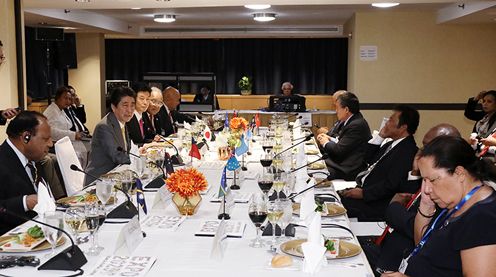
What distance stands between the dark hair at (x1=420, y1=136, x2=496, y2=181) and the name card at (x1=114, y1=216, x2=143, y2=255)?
1.17 m

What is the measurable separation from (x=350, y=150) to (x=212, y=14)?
506 cm

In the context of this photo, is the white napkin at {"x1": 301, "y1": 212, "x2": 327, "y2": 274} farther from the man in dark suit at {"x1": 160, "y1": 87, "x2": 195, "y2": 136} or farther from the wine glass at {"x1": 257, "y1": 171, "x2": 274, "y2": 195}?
the man in dark suit at {"x1": 160, "y1": 87, "x2": 195, "y2": 136}

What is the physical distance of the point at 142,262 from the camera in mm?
2309

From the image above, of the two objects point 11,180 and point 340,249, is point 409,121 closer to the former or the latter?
point 340,249

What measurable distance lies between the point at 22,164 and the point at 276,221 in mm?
1546

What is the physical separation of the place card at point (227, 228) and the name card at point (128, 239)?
300 mm

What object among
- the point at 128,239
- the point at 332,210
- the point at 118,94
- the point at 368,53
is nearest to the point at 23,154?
the point at 128,239

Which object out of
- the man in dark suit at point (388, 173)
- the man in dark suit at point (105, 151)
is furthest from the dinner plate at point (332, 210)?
the man in dark suit at point (105, 151)

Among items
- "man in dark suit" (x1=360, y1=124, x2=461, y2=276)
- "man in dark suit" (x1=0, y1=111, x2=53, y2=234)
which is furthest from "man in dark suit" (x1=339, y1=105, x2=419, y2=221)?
"man in dark suit" (x1=0, y1=111, x2=53, y2=234)

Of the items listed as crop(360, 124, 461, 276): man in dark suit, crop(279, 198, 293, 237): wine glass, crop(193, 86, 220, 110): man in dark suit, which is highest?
crop(193, 86, 220, 110): man in dark suit

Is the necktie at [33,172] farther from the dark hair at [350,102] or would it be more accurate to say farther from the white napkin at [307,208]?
the dark hair at [350,102]

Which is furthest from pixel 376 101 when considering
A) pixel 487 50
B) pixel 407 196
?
pixel 407 196

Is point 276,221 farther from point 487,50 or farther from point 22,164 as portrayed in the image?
point 487,50

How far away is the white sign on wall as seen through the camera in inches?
383
